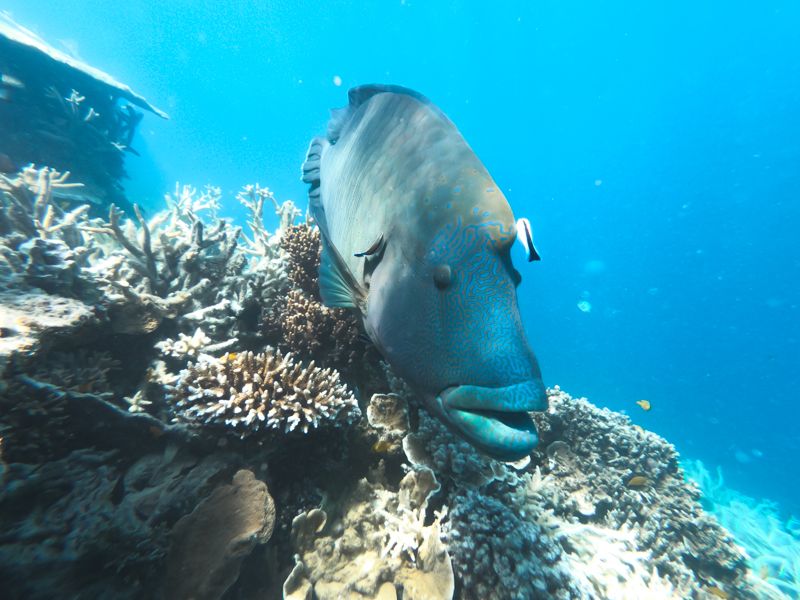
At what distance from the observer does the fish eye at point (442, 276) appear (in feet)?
4.85

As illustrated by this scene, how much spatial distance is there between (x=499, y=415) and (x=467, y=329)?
343 millimetres

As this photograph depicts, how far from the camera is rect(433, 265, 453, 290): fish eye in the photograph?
4.85 ft

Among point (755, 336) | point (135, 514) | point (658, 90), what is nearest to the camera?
point (135, 514)

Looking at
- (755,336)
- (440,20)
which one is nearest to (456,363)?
(755,336)

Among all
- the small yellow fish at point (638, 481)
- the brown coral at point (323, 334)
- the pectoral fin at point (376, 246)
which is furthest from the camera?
the small yellow fish at point (638, 481)

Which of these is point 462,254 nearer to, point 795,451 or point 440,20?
point 795,451

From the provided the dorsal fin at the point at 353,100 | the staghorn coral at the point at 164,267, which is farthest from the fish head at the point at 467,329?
the staghorn coral at the point at 164,267

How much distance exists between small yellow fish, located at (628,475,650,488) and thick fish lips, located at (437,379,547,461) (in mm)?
4983

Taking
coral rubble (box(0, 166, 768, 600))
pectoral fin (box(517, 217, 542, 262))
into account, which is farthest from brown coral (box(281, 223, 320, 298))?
pectoral fin (box(517, 217, 542, 262))

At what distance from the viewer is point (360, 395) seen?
11.1 feet

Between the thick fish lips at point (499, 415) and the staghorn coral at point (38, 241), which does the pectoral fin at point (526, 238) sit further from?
the staghorn coral at point (38, 241)

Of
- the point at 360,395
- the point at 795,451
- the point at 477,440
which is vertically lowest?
the point at 477,440

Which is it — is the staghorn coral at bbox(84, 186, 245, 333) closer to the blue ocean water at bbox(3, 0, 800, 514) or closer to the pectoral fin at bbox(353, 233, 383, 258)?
the pectoral fin at bbox(353, 233, 383, 258)

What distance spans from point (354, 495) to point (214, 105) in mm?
129644
